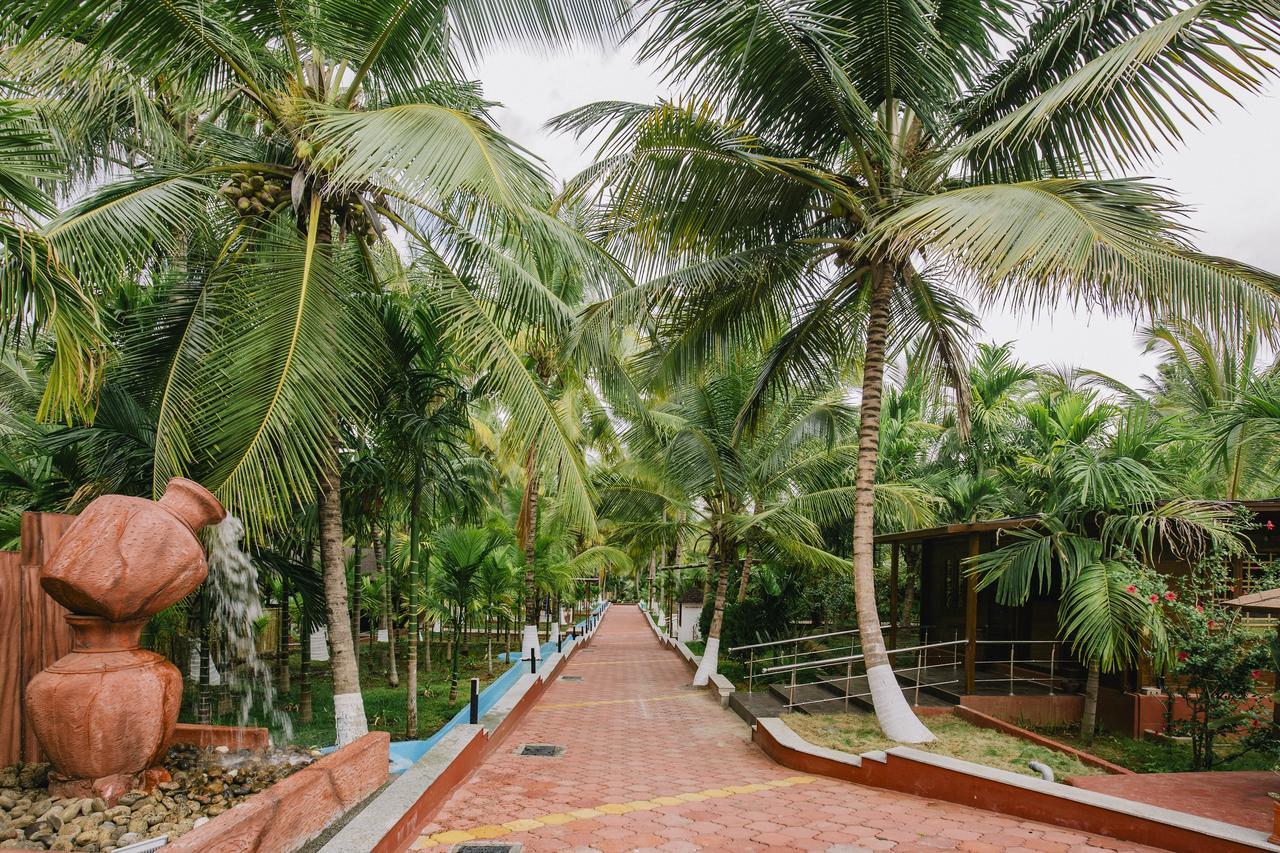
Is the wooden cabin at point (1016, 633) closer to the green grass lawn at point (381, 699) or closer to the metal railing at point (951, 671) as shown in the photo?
the metal railing at point (951, 671)

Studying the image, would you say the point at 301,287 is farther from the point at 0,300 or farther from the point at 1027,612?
the point at 1027,612

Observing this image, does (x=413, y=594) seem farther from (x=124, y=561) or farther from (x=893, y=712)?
(x=893, y=712)

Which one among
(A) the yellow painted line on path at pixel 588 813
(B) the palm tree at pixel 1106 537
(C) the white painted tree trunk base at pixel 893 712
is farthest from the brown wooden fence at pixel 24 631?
(B) the palm tree at pixel 1106 537

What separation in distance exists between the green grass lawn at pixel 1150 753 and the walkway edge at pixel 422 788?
650 centimetres

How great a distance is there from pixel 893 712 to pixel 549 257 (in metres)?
5.74

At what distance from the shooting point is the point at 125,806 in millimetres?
3949

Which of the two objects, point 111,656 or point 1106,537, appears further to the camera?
point 1106,537

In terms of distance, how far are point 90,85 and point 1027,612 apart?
1442cm

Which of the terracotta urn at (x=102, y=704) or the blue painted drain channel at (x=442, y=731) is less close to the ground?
the terracotta urn at (x=102, y=704)

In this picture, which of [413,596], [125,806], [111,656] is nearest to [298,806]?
[125,806]

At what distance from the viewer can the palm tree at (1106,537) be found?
25.3ft

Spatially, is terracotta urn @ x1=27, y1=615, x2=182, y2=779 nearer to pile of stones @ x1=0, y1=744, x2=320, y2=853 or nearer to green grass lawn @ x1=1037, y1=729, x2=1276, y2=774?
pile of stones @ x1=0, y1=744, x2=320, y2=853

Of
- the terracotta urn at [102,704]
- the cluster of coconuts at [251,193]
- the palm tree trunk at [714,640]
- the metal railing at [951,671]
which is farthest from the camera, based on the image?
the palm tree trunk at [714,640]

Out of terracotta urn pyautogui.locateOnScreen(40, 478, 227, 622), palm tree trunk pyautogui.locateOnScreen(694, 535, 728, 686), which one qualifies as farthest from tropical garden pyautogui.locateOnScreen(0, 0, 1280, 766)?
palm tree trunk pyautogui.locateOnScreen(694, 535, 728, 686)
